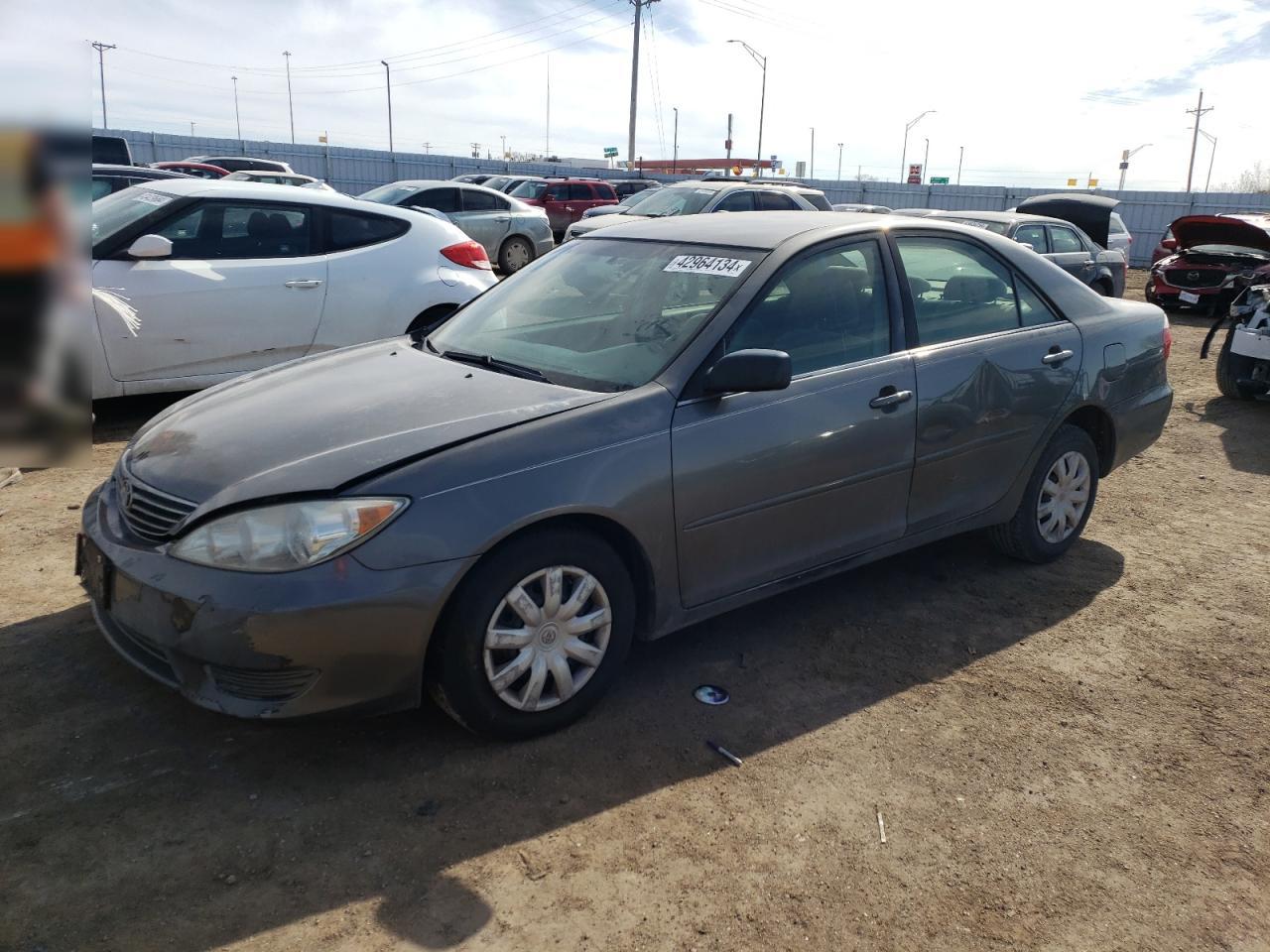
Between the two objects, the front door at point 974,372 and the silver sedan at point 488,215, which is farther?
the silver sedan at point 488,215

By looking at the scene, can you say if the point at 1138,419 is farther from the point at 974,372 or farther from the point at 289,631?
the point at 289,631

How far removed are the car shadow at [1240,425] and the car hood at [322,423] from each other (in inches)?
223

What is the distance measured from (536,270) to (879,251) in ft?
4.96

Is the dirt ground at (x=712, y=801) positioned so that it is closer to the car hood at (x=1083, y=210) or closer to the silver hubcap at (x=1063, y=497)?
the silver hubcap at (x=1063, y=497)

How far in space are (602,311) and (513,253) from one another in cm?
1395

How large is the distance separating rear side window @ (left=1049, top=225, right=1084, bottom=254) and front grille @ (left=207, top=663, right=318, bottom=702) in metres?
11.6

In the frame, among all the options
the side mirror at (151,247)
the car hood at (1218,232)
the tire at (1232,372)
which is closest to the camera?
the side mirror at (151,247)

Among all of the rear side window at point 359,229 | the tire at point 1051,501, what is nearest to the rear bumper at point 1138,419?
the tire at point 1051,501

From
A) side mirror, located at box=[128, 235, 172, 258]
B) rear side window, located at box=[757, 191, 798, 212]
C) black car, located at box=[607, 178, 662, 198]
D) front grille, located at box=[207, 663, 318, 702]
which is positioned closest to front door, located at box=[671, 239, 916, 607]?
front grille, located at box=[207, 663, 318, 702]

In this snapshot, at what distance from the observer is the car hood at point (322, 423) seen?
10.0 ft

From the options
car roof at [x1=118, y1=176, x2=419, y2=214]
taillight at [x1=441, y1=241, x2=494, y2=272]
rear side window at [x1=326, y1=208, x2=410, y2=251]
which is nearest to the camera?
car roof at [x1=118, y1=176, x2=419, y2=214]

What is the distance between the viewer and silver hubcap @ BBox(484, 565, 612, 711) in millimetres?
3127

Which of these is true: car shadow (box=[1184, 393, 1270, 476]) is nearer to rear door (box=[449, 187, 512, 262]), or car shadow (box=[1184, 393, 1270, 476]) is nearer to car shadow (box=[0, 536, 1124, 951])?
car shadow (box=[0, 536, 1124, 951])

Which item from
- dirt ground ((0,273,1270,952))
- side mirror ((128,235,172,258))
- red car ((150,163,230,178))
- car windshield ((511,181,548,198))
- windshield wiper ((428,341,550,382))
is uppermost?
red car ((150,163,230,178))
